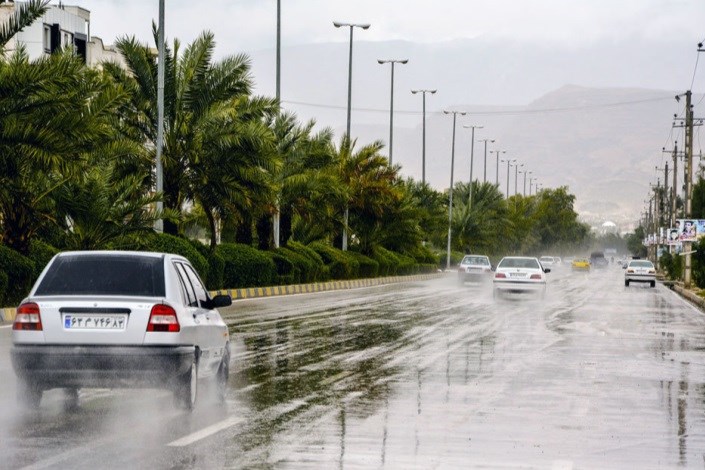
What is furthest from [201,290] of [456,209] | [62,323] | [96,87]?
[456,209]

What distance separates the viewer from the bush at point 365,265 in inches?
2539

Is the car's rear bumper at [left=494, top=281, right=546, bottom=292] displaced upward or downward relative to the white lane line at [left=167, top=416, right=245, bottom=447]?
upward

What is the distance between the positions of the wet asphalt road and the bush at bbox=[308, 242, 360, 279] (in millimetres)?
34167

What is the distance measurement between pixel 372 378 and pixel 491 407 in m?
2.90

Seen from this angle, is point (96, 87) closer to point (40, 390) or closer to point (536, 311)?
point (536, 311)

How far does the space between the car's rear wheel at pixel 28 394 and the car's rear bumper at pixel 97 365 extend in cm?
13

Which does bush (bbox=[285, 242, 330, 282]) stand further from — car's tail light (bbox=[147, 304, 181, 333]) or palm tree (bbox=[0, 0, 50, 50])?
car's tail light (bbox=[147, 304, 181, 333])

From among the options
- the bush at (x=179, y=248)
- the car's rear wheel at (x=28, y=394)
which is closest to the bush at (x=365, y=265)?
the bush at (x=179, y=248)

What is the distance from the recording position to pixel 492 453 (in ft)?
32.3

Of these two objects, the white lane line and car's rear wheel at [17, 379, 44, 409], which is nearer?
the white lane line

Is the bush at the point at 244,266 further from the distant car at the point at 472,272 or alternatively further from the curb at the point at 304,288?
the distant car at the point at 472,272

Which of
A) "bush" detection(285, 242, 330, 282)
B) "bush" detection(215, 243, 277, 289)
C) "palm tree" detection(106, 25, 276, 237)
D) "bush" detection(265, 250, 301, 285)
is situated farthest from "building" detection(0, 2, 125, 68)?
"palm tree" detection(106, 25, 276, 237)

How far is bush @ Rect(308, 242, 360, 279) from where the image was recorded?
5816 centimetres


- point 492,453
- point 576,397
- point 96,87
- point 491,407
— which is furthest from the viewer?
point 96,87
